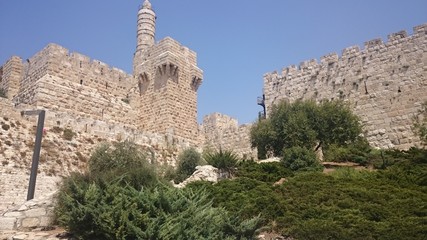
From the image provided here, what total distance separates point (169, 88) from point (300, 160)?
902cm

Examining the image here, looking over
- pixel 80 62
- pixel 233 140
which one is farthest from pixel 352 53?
pixel 80 62

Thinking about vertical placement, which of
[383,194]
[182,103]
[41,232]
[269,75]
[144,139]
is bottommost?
[41,232]

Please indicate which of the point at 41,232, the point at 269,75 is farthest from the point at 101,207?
the point at 269,75

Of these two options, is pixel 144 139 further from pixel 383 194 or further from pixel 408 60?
pixel 408 60

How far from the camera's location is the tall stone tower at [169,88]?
65.3 ft

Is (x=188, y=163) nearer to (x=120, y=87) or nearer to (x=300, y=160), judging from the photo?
(x=300, y=160)

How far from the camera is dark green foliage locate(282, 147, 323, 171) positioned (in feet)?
42.2

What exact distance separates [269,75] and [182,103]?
476 centimetres

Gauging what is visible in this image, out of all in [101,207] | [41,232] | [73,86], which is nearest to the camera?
[101,207]

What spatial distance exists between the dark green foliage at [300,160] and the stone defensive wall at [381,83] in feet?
16.2

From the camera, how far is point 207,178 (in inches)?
485

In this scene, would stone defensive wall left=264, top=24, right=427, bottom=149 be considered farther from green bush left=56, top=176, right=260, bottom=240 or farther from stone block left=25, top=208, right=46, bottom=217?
stone block left=25, top=208, right=46, bottom=217

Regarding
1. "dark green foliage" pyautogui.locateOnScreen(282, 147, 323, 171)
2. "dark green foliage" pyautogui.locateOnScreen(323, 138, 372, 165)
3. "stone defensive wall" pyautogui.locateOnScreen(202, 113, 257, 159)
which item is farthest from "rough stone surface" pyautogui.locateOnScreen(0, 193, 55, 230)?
"stone defensive wall" pyautogui.locateOnScreen(202, 113, 257, 159)

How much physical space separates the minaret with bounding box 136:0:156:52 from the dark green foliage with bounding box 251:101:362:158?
1356 cm
